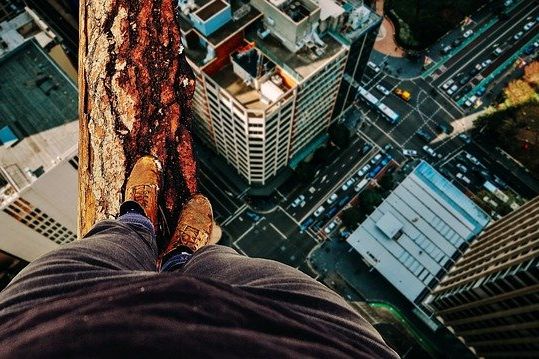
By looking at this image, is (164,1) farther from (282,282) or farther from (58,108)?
(58,108)

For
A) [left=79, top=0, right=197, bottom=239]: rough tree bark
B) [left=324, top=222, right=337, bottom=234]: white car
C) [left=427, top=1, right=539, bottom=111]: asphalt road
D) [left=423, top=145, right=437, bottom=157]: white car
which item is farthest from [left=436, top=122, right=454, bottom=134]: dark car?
[left=79, top=0, right=197, bottom=239]: rough tree bark

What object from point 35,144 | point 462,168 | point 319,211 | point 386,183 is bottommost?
point 35,144

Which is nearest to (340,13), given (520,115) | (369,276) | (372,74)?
(372,74)

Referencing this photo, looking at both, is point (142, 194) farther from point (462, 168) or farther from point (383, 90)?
point (462, 168)

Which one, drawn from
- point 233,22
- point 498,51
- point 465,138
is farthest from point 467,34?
point 233,22

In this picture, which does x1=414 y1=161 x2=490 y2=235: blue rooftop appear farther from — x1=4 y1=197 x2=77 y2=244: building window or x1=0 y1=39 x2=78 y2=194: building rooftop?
x1=4 y1=197 x2=77 y2=244: building window

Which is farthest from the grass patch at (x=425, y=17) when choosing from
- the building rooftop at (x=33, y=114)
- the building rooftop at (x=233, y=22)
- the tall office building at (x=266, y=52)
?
the building rooftop at (x=33, y=114)
